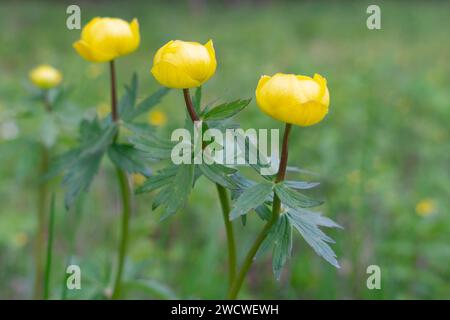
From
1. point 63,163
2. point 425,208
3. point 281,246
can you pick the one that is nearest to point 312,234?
point 281,246

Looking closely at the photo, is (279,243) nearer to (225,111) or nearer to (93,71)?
(225,111)

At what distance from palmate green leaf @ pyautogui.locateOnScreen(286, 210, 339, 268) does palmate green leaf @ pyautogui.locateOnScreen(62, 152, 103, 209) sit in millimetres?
371

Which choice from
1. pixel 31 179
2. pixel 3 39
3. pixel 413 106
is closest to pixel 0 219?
pixel 31 179

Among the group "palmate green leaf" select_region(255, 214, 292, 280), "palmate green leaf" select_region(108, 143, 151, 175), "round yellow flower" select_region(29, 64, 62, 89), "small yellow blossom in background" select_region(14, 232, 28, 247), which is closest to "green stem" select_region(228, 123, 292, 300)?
"palmate green leaf" select_region(255, 214, 292, 280)

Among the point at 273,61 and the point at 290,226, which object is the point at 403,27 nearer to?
the point at 273,61

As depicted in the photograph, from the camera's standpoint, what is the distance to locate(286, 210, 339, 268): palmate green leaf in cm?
73

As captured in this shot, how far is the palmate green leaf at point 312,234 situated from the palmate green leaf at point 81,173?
371 millimetres

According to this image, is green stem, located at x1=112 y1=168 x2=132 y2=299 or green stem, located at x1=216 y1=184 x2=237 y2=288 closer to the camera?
green stem, located at x1=216 y1=184 x2=237 y2=288

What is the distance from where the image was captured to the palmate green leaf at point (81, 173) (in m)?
0.97

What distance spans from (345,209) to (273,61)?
3.33 m

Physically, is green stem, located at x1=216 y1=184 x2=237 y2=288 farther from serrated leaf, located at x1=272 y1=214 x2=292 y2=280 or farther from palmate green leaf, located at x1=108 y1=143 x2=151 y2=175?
palmate green leaf, located at x1=108 y1=143 x2=151 y2=175

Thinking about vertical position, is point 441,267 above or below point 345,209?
below

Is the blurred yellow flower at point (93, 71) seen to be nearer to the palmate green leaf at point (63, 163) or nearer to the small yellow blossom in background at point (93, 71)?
the small yellow blossom in background at point (93, 71)

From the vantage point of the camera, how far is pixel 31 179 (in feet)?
7.46
